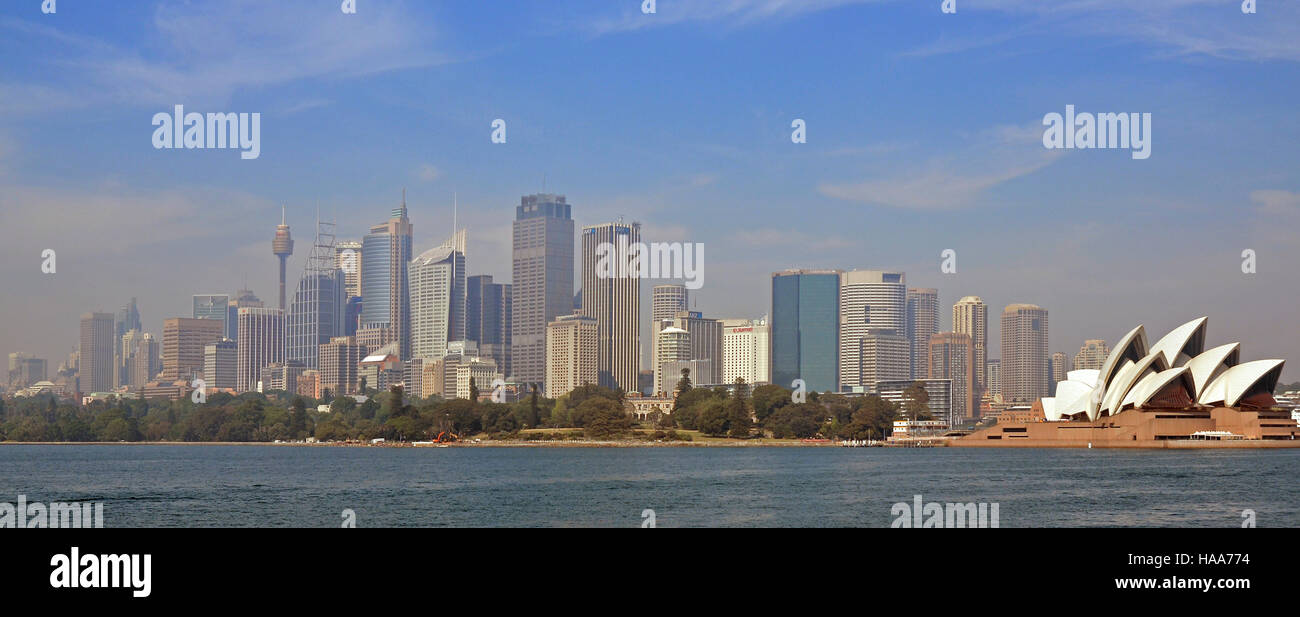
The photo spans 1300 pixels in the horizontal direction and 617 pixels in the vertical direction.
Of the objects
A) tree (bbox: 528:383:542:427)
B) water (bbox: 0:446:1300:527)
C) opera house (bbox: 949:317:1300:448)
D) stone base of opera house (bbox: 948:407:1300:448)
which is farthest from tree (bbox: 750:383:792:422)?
water (bbox: 0:446:1300:527)

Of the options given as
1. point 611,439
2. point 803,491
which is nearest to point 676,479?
point 803,491

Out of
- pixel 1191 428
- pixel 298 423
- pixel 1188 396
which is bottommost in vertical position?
pixel 298 423

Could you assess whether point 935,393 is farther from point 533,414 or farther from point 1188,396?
point 1188,396

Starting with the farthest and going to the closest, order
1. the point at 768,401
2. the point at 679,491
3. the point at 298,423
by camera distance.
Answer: the point at 298,423, the point at 768,401, the point at 679,491

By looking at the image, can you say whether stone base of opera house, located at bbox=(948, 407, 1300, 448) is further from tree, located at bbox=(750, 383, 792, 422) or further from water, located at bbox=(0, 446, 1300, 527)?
tree, located at bbox=(750, 383, 792, 422)

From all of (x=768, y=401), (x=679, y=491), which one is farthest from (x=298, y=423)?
(x=679, y=491)
